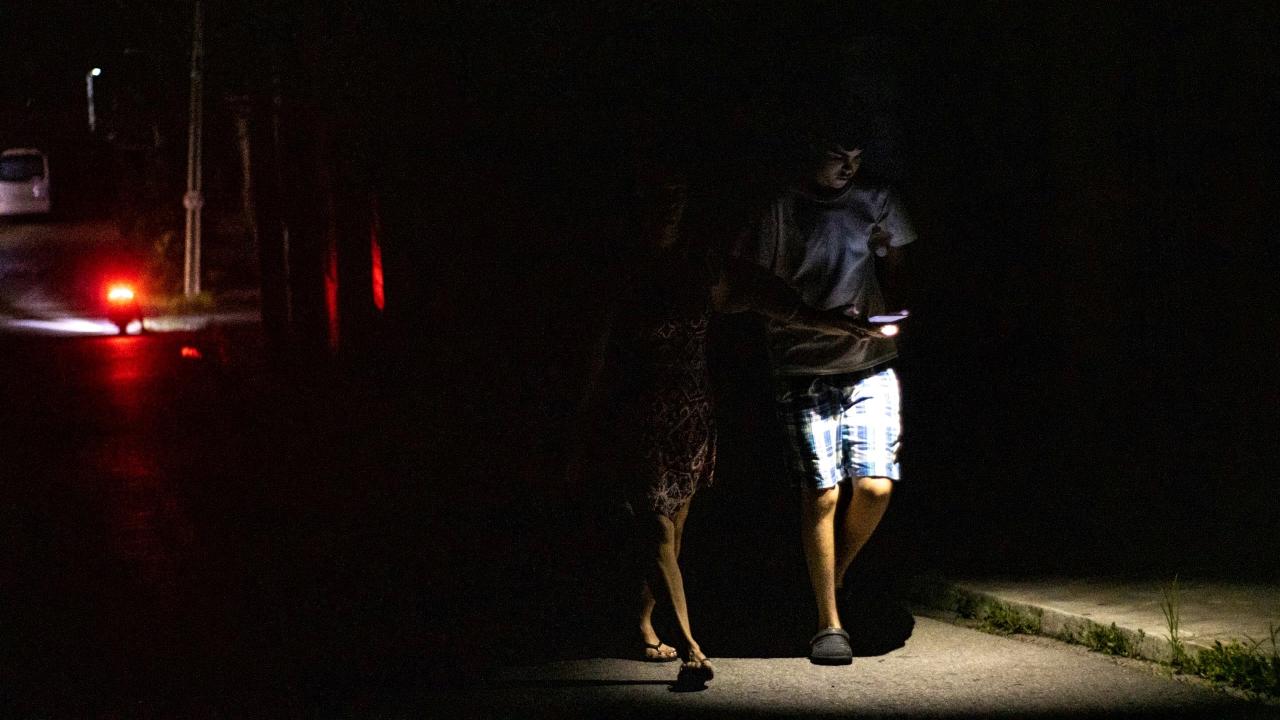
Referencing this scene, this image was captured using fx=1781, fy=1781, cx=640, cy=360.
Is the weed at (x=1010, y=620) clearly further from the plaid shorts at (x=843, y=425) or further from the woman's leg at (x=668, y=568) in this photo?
the woman's leg at (x=668, y=568)

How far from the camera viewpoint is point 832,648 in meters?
6.84

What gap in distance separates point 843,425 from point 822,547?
1.61ft

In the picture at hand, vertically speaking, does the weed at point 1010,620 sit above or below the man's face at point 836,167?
below

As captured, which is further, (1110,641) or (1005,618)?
(1005,618)

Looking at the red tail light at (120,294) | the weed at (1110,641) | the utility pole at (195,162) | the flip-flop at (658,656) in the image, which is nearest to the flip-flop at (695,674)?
the flip-flop at (658,656)

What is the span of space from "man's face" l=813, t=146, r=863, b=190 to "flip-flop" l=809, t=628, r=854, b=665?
1725mm

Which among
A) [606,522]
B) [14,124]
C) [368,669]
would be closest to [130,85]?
[14,124]

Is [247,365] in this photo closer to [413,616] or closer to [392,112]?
[392,112]

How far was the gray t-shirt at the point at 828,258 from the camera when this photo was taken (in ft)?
22.4

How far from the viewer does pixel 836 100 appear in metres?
11.2

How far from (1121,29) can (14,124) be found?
2023 inches

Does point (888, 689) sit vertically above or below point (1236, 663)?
below

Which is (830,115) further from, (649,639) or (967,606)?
(649,639)

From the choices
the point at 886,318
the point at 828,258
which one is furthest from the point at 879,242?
the point at 886,318
